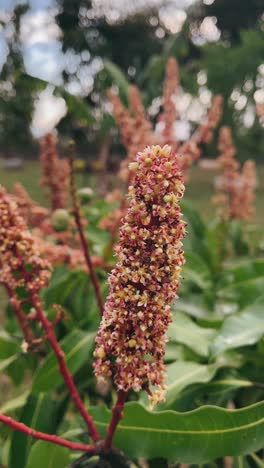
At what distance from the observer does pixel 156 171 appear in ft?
2.15

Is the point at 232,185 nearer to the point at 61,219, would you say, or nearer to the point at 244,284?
the point at 244,284

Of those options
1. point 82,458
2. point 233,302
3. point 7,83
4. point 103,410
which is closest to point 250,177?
point 233,302

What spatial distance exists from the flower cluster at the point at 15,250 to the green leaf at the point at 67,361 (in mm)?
269

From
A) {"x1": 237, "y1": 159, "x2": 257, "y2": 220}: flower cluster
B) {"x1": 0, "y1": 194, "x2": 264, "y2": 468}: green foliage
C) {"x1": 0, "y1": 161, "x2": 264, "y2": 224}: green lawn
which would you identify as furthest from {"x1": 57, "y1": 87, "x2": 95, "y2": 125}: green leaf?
{"x1": 0, "y1": 161, "x2": 264, "y2": 224}: green lawn

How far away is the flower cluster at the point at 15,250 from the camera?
932 millimetres

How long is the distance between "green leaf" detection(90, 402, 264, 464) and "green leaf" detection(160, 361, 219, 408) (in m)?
0.15

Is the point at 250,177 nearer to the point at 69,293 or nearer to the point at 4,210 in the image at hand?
the point at 69,293

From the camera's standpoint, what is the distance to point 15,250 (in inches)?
38.0

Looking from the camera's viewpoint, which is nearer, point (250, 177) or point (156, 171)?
point (156, 171)

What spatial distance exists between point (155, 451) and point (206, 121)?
3.58 feet

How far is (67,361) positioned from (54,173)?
81cm

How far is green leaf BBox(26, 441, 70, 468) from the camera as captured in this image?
3.46ft

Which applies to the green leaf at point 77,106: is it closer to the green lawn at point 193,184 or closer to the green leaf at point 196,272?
the green leaf at point 196,272

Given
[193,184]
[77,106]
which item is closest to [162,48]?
[193,184]
